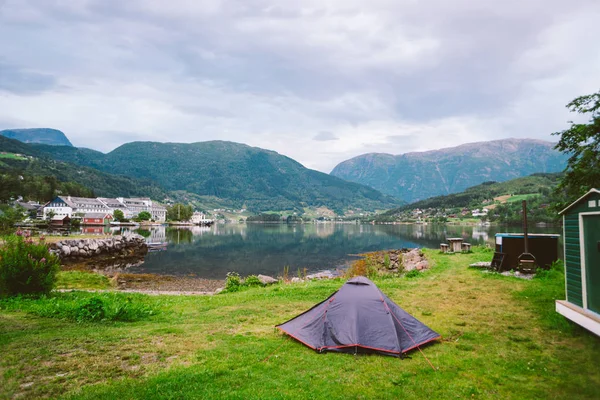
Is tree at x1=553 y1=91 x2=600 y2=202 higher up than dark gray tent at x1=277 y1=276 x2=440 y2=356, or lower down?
higher up

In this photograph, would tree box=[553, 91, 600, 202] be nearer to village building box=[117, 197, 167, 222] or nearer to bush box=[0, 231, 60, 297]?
bush box=[0, 231, 60, 297]

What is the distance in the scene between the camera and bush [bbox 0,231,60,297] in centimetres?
1300

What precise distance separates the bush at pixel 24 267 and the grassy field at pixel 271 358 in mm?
1202

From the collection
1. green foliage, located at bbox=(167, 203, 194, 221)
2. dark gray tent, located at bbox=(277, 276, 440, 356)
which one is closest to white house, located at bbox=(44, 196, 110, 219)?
green foliage, located at bbox=(167, 203, 194, 221)

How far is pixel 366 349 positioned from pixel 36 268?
13.2 metres

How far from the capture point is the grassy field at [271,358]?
600 centimetres

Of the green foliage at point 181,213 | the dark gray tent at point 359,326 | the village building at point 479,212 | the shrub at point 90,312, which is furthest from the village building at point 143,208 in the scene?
the dark gray tent at point 359,326

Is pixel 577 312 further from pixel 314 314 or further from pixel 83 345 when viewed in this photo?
pixel 83 345

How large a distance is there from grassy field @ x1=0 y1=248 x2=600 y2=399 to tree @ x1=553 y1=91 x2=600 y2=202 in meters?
3.90

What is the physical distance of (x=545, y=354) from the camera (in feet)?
22.5

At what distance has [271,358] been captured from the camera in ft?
26.1

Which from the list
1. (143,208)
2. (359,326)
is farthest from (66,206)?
(359,326)

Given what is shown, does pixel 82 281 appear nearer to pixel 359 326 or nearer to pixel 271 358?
pixel 271 358

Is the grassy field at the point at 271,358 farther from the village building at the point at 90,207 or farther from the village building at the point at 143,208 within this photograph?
the village building at the point at 143,208
